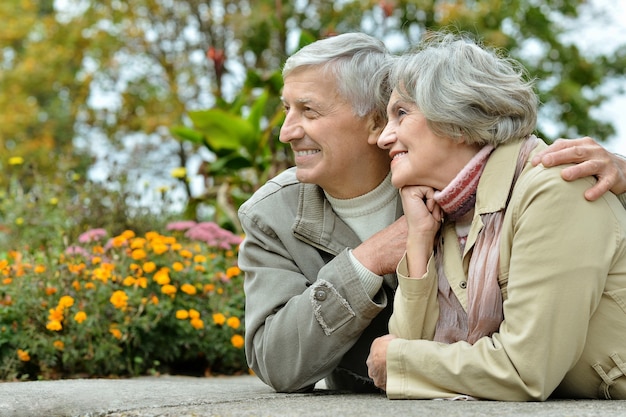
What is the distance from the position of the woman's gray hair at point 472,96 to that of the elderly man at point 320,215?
0.41m

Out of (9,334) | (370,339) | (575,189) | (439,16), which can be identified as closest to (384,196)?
(370,339)

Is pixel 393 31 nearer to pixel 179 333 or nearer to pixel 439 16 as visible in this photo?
pixel 439 16

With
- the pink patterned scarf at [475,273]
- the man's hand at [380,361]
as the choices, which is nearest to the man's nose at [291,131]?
the pink patterned scarf at [475,273]

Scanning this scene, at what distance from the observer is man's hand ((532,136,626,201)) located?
238 centimetres

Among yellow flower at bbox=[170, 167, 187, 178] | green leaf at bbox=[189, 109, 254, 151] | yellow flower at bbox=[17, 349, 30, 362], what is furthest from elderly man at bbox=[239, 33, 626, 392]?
green leaf at bbox=[189, 109, 254, 151]

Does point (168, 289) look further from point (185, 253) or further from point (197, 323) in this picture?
point (185, 253)

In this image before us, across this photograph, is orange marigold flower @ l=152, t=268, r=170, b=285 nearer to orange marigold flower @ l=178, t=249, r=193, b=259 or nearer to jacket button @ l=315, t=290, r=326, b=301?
orange marigold flower @ l=178, t=249, r=193, b=259

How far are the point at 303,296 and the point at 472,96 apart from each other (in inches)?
32.3

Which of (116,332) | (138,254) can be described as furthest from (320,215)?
(138,254)

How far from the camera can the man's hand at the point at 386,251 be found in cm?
277

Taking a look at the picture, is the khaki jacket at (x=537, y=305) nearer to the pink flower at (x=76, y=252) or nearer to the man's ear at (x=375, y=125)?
the man's ear at (x=375, y=125)

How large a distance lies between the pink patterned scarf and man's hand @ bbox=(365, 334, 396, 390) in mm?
160

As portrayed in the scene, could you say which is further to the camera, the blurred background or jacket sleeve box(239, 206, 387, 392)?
the blurred background

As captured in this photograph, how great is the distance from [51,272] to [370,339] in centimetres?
227
